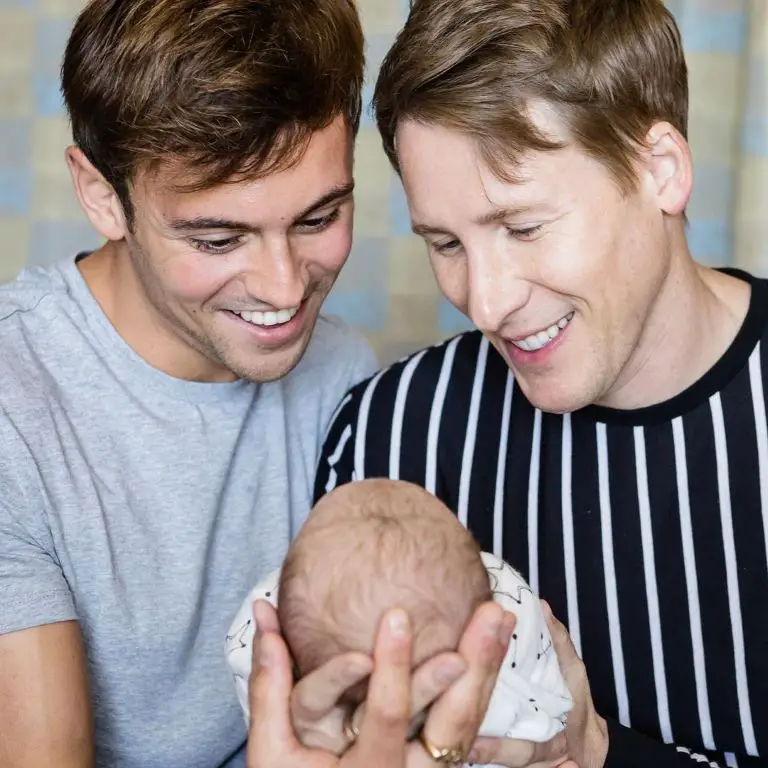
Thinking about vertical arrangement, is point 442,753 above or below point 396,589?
below

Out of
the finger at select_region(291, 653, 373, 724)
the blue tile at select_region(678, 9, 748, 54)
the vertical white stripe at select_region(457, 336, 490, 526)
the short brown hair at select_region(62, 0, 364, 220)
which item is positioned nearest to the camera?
the finger at select_region(291, 653, 373, 724)

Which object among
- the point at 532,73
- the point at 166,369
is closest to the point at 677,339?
the point at 532,73

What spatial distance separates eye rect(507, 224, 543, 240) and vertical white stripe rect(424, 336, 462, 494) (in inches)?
14.8

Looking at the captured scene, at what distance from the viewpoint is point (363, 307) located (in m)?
2.46

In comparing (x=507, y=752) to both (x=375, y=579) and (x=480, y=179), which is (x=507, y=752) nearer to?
(x=375, y=579)

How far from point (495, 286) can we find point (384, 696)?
56cm

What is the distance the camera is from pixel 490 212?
1.44 m

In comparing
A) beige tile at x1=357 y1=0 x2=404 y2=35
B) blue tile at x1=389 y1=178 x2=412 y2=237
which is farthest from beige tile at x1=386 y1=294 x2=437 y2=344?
beige tile at x1=357 y1=0 x2=404 y2=35

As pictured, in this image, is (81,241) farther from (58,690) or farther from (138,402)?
(58,690)

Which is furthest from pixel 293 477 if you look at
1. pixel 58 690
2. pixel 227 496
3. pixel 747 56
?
pixel 747 56

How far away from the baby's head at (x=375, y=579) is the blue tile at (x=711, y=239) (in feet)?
4.14

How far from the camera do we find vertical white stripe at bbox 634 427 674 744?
160 centimetres

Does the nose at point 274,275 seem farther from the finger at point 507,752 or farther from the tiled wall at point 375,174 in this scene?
the tiled wall at point 375,174

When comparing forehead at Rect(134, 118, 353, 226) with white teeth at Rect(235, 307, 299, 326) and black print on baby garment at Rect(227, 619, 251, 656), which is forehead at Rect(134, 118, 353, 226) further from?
black print on baby garment at Rect(227, 619, 251, 656)
